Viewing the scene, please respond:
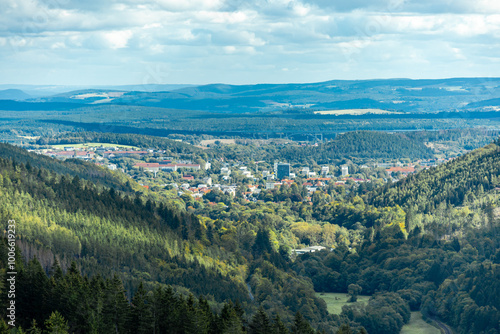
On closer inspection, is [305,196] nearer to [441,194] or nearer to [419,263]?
[441,194]

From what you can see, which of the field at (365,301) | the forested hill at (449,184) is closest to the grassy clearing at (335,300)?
the field at (365,301)

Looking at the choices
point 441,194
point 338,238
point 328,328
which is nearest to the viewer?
point 328,328

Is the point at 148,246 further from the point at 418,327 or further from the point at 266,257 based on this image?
the point at 418,327

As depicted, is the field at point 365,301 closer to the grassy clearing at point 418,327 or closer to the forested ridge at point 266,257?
the grassy clearing at point 418,327

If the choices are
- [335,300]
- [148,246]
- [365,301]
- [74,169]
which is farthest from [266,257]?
[74,169]

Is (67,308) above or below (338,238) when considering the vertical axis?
above

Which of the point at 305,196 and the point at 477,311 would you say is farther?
the point at 305,196

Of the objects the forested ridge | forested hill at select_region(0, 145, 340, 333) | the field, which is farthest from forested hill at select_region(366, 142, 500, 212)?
the field

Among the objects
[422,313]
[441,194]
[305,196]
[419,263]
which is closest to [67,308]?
[422,313]
